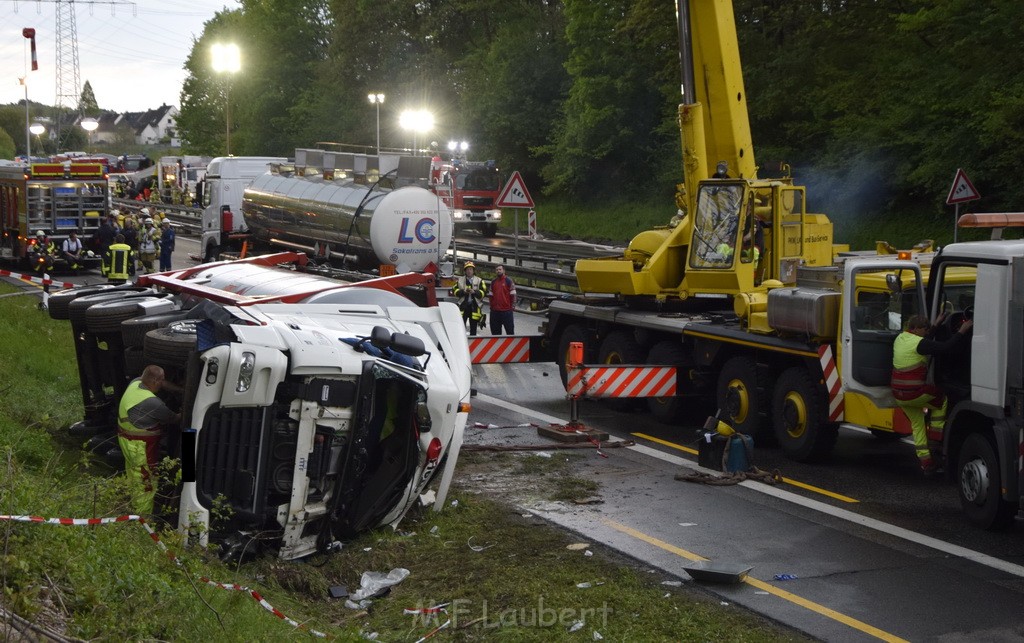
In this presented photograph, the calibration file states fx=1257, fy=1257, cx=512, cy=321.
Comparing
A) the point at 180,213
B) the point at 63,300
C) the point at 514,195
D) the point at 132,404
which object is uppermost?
the point at 514,195

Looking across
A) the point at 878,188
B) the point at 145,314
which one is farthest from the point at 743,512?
the point at 878,188

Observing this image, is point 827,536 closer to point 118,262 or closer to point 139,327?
point 139,327

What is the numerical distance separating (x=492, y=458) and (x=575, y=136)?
3750 centimetres

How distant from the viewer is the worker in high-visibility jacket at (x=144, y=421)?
8906mm

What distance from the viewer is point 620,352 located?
15859 millimetres

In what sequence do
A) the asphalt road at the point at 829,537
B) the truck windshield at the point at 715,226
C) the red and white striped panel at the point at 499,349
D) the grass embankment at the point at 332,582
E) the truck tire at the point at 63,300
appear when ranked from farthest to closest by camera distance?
1. the red and white striped panel at the point at 499,349
2. the truck windshield at the point at 715,226
3. the truck tire at the point at 63,300
4. the asphalt road at the point at 829,537
5. the grass embankment at the point at 332,582

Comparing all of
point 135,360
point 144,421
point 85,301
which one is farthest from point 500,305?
point 144,421

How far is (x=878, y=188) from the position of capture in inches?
1334

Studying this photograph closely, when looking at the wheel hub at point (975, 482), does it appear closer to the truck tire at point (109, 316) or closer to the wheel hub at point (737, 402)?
the wheel hub at point (737, 402)

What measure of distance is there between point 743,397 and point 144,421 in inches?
270

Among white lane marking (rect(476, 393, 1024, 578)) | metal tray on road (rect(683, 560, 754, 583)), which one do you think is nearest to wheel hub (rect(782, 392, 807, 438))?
white lane marking (rect(476, 393, 1024, 578))

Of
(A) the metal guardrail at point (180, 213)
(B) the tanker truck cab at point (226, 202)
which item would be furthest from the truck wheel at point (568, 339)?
(A) the metal guardrail at point (180, 213)

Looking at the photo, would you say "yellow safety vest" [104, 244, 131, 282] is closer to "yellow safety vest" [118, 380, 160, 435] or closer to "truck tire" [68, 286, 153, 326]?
"truck tire" [68, 286, 153, 326]

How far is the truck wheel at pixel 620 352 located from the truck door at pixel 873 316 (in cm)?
409
